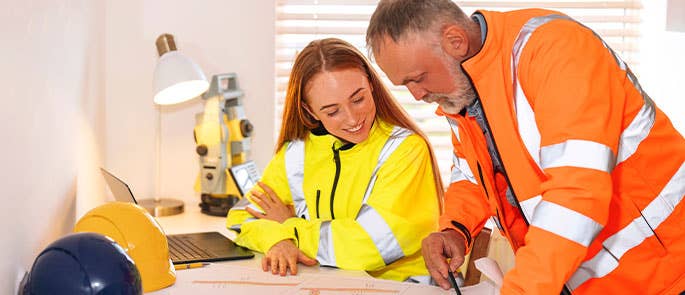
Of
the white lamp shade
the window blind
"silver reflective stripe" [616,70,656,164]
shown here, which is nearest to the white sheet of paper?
"silver reflective stripe" [616,70,656,164]

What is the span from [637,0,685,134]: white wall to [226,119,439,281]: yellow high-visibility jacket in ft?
4.10

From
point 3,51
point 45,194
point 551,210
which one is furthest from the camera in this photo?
point 45,194

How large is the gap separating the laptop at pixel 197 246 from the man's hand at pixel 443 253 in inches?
17.9

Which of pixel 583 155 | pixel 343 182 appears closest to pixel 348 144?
pixel 343 182

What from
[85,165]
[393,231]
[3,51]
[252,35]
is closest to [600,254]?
[393,231]

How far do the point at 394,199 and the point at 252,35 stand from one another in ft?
3.70

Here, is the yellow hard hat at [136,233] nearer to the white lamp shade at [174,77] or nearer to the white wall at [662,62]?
the white lamp shade at [174,77]

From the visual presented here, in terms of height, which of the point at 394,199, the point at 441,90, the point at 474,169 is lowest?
the point at 394,199

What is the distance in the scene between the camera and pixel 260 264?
5.98 ft

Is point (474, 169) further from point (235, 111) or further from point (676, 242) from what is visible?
point (235, 111)

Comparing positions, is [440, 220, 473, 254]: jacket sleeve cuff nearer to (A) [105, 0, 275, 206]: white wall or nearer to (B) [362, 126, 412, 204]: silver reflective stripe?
(B) [362, 126, 412, 204]: silver reflective stripe

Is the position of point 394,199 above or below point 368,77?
below

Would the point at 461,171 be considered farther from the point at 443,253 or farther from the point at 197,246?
the point at 197,246

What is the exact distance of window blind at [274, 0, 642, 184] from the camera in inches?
115
